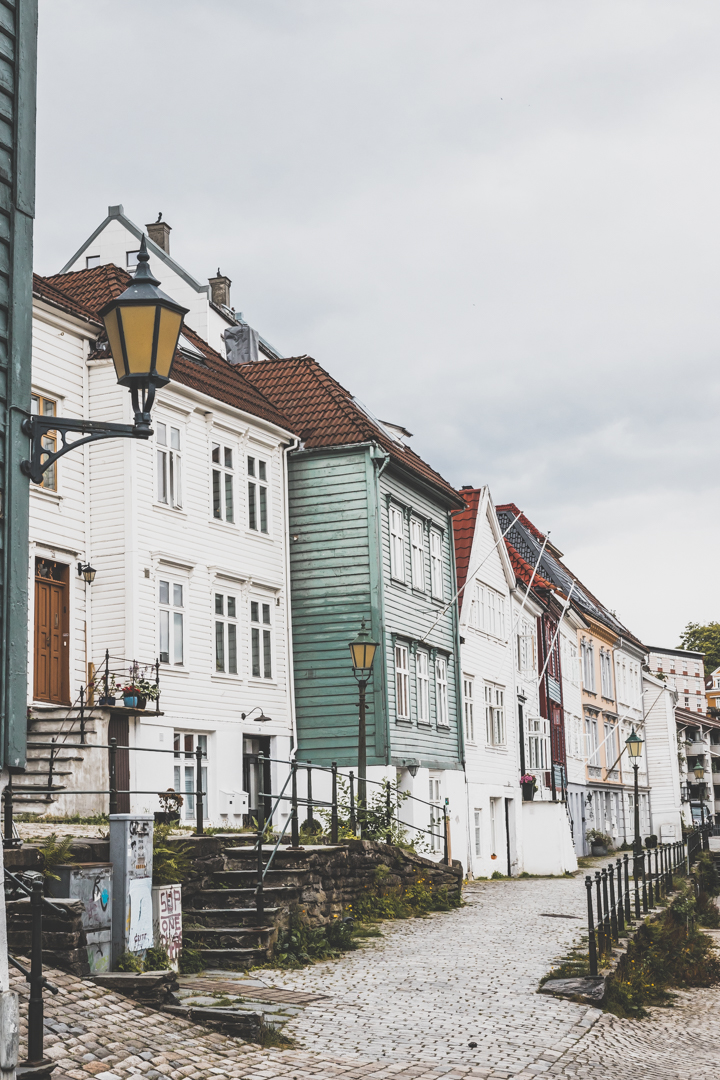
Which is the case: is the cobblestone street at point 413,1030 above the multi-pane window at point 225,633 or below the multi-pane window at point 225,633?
below

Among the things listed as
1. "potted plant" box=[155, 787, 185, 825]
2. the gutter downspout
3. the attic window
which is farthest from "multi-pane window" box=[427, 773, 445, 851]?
the attic window

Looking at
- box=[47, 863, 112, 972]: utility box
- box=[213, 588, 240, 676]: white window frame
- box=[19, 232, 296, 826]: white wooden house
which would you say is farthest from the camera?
box=[213, 588, 240, 676]: white window frame

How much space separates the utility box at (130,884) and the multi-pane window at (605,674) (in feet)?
155

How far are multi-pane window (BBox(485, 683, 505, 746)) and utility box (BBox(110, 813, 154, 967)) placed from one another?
24355 mm

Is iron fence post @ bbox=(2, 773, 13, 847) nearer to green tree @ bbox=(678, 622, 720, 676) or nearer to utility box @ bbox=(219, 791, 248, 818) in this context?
utility box @ bbox=(219, 791, 248, 818)

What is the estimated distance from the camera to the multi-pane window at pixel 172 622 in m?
21.8

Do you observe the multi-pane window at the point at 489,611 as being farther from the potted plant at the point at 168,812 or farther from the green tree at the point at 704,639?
the green tree at the point at 704,639

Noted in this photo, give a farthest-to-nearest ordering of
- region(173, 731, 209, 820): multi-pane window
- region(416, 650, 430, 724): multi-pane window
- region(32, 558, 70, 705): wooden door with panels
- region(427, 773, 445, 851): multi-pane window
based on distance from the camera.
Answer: region(416, 650, 430, 724): multi-pane window → region(427, 773, 445, 851): multi-pane window → region(173, 731, 209, 820): multi-pane window → region(32, 558, 70, 705): wooden door with panels

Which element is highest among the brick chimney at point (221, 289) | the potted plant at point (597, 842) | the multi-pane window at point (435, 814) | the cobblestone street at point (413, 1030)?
the brick chimney at point (221, 289)

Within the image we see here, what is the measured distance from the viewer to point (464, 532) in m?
34.3

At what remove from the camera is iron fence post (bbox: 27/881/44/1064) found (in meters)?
6.95

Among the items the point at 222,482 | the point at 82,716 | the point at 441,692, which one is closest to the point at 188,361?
the point at 222,482

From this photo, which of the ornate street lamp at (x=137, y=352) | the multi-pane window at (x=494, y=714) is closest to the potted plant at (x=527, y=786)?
the multi-pane window at (x=494, y=714)

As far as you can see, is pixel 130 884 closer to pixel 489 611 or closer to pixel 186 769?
pixel 186 769
